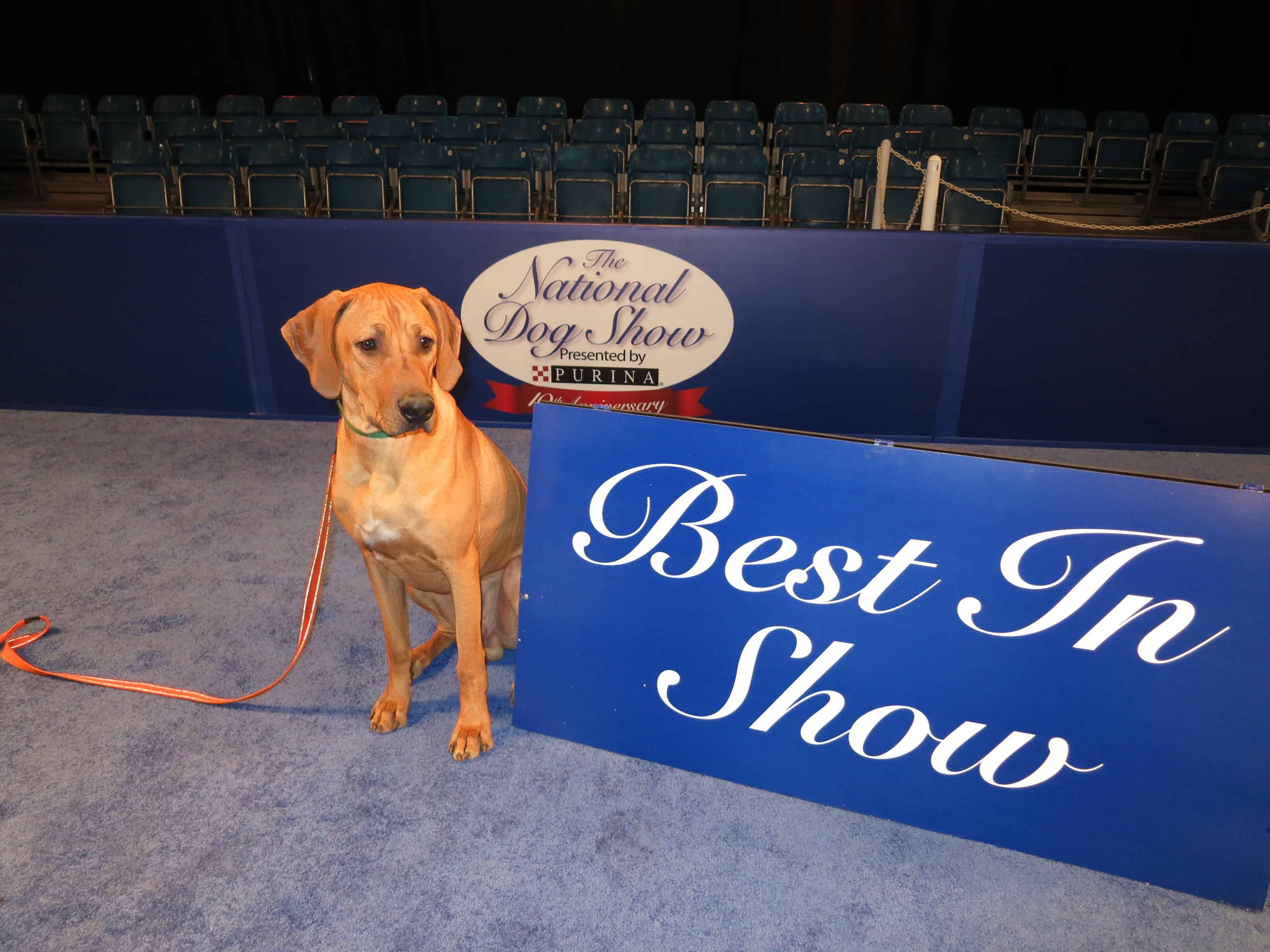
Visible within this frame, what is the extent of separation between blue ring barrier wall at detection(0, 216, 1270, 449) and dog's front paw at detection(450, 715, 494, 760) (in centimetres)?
304

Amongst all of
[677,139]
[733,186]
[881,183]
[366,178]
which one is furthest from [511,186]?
[881,183]

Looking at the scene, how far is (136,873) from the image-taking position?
2.06 meters

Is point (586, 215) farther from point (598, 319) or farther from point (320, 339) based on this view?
point (320, 339)

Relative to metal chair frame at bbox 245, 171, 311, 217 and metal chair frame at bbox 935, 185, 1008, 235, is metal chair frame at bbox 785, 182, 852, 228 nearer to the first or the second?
metal chair frame at bbox 935, 185, 1008, 235

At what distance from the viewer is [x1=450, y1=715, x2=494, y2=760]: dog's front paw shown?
2469 millimetres

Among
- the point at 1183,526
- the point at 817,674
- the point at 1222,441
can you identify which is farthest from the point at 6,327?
the point at 1222,441

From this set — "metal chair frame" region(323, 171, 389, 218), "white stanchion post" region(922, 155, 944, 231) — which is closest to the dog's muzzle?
"white stanchion post" region(922, 155, 944, 231)

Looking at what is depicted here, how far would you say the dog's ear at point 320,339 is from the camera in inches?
83.3

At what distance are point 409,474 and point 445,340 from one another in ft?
1.36

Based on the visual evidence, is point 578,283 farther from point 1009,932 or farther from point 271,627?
point 1009,932

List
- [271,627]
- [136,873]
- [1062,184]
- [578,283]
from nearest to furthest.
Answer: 1. [136,873]
2. [271,627]
3. [578,283]
4. [1062,184]

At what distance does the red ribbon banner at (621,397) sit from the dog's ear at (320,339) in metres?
2.94

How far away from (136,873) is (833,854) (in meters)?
1.93

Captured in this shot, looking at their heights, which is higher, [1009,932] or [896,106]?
[896,106]
